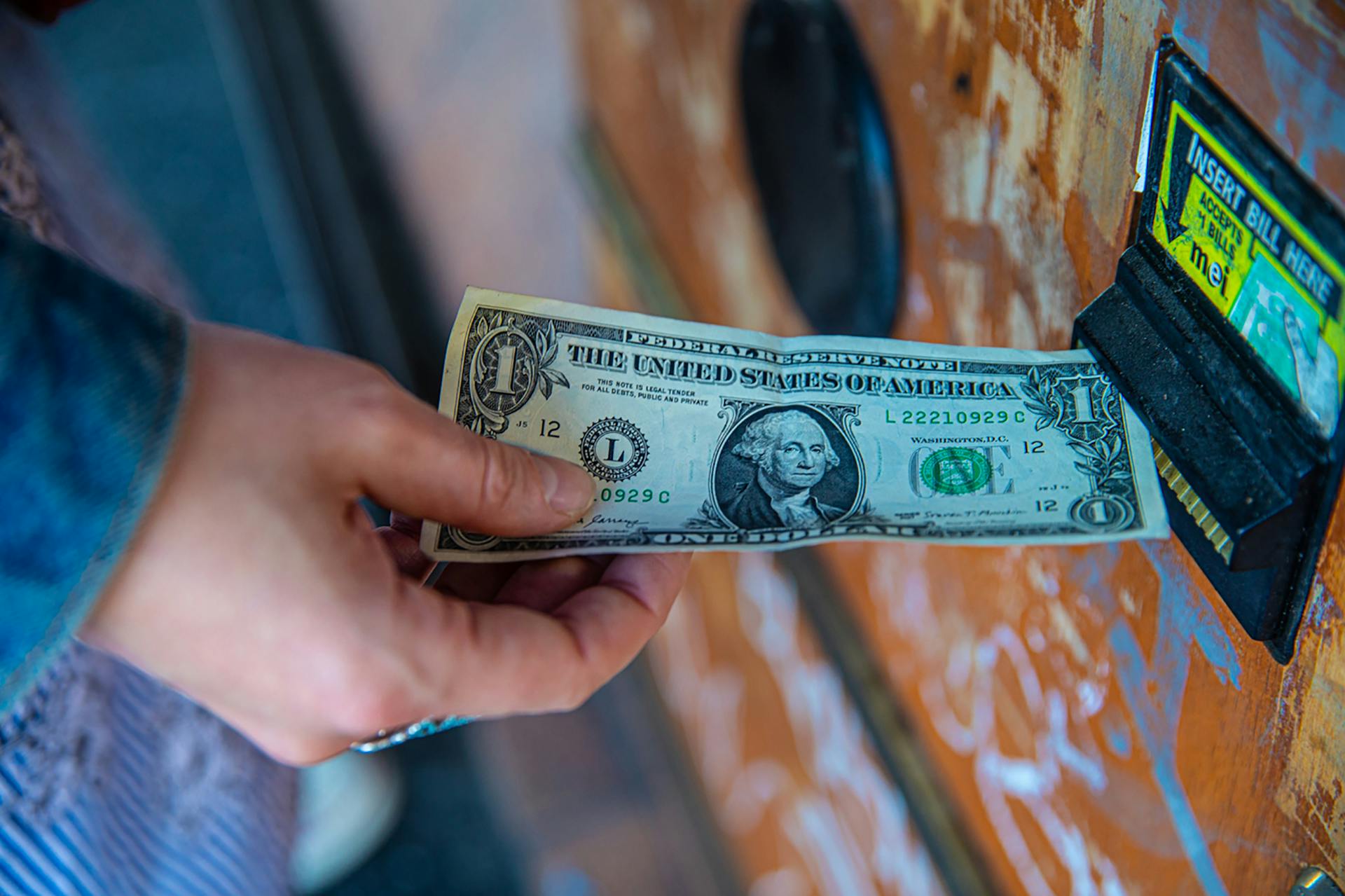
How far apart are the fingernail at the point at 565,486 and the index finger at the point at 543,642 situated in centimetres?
5

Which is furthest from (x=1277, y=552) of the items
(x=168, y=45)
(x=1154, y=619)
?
(x=168, y=45)

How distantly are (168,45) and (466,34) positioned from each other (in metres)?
1.04

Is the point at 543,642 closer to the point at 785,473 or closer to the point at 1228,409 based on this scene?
the point at 785,473

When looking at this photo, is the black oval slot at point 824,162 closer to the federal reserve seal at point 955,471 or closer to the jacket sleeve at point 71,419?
the federal reserve seal at point 955,471

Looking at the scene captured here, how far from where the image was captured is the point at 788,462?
491 millimetres

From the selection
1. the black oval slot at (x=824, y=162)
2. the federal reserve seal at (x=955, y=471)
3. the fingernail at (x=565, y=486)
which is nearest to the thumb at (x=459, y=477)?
the fingernail at (x=565, y=486)

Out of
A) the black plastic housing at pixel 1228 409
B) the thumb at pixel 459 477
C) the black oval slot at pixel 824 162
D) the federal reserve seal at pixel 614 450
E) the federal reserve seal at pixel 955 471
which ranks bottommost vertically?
the black plastic housing at pixel 1228 409

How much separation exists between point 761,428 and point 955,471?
0.31ft

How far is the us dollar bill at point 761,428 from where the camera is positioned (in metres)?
0.46

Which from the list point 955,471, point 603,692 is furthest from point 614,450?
point 603,692

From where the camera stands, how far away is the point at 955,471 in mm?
475

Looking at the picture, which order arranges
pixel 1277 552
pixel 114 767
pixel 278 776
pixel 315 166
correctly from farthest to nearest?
pixel 315 166
pixel 278 776
pixel 114 767
pixel 1277 552

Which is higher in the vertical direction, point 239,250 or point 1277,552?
point 239,250

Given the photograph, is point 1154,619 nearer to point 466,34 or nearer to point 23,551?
point 23,551
